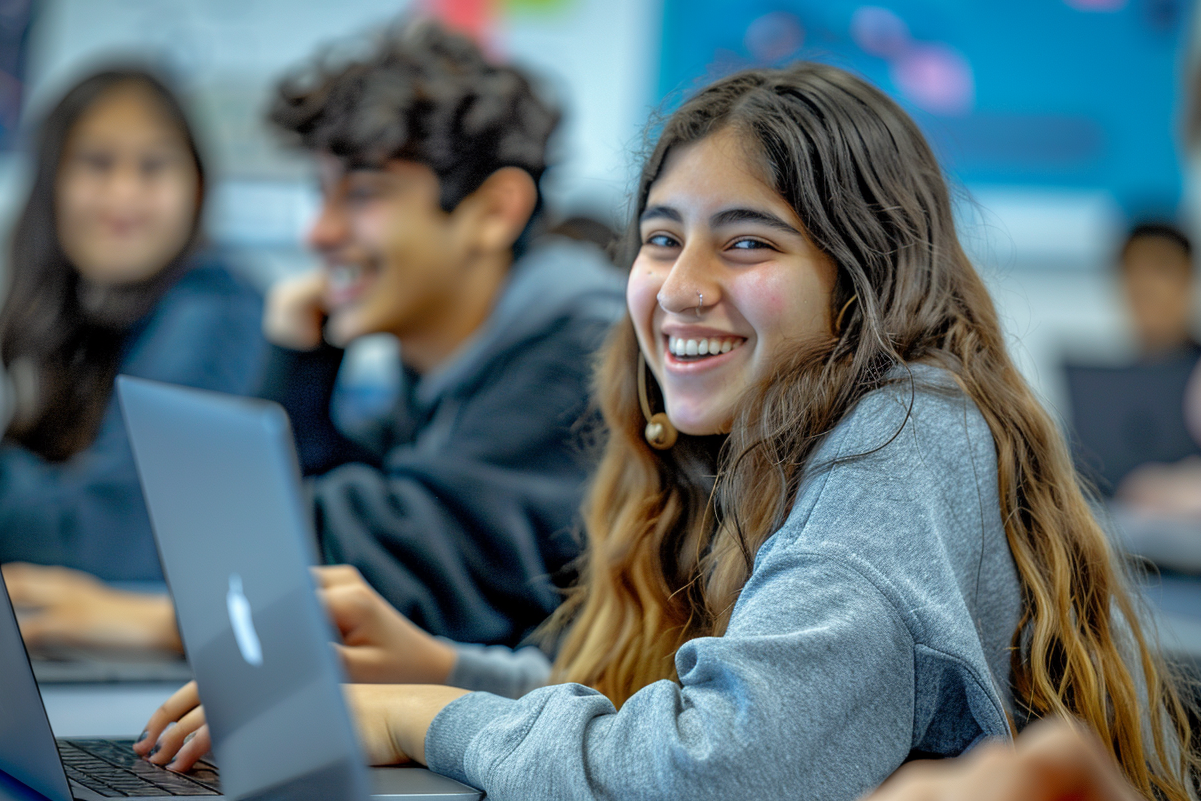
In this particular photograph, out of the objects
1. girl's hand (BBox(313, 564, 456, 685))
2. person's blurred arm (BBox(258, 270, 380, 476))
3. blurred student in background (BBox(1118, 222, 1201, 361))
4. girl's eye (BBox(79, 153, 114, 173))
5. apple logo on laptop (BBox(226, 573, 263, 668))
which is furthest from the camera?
blurred student in background (BBox(1118, 222, 1201, 361))

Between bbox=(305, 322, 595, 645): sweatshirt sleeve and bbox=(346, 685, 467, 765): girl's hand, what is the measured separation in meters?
0.54

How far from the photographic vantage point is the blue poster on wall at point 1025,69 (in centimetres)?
321

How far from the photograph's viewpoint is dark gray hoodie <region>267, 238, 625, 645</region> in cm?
140

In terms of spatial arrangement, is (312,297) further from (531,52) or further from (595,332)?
(531,52)

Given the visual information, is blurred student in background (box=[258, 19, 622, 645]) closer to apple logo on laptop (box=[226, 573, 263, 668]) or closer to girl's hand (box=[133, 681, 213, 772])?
girl's hand (box=[133, 681, 213, 772])

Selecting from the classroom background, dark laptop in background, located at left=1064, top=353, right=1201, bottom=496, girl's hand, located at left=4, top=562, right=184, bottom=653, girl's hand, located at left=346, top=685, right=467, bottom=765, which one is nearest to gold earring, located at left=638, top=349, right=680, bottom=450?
girl's hand, located at left=346, top=685, right=467, bottom=765

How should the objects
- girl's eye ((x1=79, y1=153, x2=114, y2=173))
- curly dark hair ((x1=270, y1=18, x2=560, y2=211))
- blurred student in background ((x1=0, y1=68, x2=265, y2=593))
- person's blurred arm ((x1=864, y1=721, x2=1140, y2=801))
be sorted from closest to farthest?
person's blurred arm ((x1=864, y1=721, x2=1140, y2=801)) < curly dark hair ((x1=270, y1=18, x2=560, y2=211)) < blurred student in background ((x1=0, y1=68, x2=265, y2=593)) < girl's eye ((x1=79, y1=153, x2=114, y2=173))

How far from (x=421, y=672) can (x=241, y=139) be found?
8.66ft

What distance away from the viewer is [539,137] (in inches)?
72.0

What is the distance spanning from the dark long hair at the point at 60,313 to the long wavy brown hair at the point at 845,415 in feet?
5.17

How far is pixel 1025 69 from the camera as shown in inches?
128

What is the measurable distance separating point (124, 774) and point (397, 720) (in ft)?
0.67

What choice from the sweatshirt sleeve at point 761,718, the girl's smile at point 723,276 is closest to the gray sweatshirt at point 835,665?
the sweatshirt sleeve at point 761,718

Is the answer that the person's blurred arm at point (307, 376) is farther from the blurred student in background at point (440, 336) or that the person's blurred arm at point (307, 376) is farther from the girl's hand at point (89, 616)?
the girl's hand at point (89, 616)
